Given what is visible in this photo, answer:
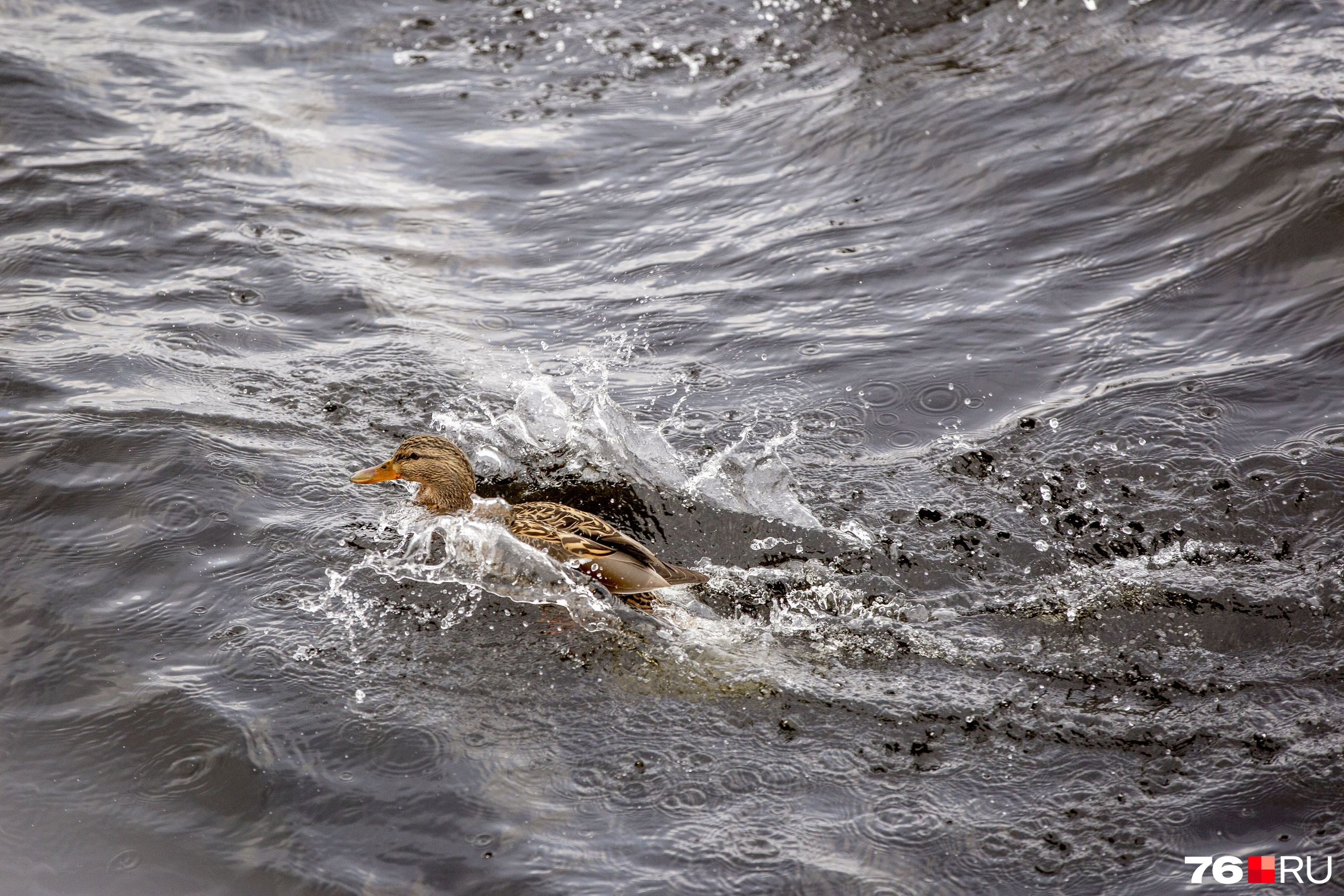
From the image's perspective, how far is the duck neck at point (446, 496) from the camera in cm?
562

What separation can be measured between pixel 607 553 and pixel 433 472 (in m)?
1.11

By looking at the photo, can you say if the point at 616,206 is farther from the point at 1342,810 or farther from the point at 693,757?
the point at 1342,810

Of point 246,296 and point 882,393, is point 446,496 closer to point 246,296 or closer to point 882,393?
point 882,393

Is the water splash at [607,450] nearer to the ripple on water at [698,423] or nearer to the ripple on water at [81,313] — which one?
the ripple on water at [698,423]

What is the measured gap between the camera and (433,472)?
5.54 meters

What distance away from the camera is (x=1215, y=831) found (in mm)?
3891

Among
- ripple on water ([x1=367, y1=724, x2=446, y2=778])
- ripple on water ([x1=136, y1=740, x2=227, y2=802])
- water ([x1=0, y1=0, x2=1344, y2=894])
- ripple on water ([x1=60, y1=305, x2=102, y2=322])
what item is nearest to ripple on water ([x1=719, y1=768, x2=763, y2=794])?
water ([x1=0, y1=0, x2=1344, y2=894])

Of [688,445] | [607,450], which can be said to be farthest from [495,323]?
[688,445]

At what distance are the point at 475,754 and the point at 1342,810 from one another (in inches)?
128

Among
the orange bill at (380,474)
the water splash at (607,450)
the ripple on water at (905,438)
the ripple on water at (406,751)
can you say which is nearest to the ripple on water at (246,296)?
the water splash at (607,450)

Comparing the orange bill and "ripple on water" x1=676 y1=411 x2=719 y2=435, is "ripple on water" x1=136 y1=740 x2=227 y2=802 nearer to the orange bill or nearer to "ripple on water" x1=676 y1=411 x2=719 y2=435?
the orange bill

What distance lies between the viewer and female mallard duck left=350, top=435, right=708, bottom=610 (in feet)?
16.4

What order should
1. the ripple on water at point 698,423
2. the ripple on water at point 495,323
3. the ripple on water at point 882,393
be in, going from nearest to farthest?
the ripple on water at point 698,423 < the ripple on water at point 882,393 < the ripple on water at point 495,323

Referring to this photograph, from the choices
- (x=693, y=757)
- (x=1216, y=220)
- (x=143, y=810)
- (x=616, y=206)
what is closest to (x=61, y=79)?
(x=616, y=206)
